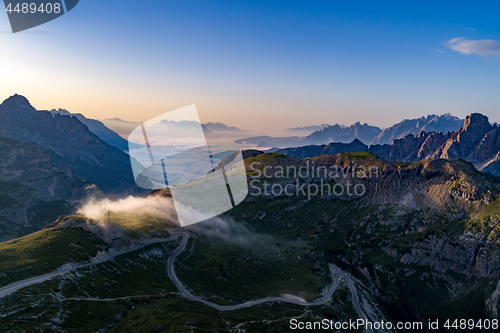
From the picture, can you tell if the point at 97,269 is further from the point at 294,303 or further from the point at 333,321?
the point at 333,321

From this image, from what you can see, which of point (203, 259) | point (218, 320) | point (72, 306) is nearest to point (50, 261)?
point (72, 306)

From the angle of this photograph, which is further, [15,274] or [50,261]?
[50,261]

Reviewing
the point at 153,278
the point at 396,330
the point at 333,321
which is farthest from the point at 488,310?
the point at 153,278

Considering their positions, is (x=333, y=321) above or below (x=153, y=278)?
below

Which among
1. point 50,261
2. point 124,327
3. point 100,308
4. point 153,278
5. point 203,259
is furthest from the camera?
point 203,259

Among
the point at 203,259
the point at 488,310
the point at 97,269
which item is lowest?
the point at 488,310

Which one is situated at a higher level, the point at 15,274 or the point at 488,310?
the point at 15,274

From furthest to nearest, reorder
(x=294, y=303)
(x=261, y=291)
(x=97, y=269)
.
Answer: (x=261, y=291), (x=294, y=303), (x=97, y=269)

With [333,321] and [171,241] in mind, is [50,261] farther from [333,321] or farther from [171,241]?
[333,321]

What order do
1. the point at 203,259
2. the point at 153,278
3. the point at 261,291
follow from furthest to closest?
the point at 203,259
the point at 261,291
the point at 153,278
